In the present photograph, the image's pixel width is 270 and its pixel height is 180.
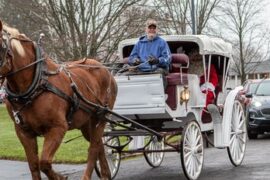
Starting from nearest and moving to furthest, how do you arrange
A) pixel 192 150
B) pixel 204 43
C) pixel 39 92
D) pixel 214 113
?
1. pixel 39 92
2. pixel 192 150
3. pixel 204 43
4. pixel 214 113

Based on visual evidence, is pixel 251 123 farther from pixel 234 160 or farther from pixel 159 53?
pixel 159 53

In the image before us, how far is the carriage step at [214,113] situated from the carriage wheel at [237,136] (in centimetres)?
52

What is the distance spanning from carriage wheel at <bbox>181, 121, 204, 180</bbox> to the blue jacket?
106 centimetres

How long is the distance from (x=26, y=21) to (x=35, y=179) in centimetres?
2407

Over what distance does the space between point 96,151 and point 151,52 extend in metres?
2.05

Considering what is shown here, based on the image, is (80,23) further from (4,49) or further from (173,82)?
(4,49)

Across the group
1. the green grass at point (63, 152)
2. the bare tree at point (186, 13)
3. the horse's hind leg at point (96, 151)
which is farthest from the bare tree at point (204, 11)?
the horse's hind leg at point (96, 151)

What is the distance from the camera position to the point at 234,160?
396 inches

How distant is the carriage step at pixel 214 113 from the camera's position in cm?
976

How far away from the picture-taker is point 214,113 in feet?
32.2

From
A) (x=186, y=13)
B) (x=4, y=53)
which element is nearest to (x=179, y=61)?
(x=4, y=53)

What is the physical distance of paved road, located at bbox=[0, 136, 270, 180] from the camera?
9.13 m

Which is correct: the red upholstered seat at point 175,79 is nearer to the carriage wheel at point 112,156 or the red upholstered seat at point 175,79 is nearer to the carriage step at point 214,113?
the carriage step at point 214,113

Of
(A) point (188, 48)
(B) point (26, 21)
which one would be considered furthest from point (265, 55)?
(A) point (188, 48)
